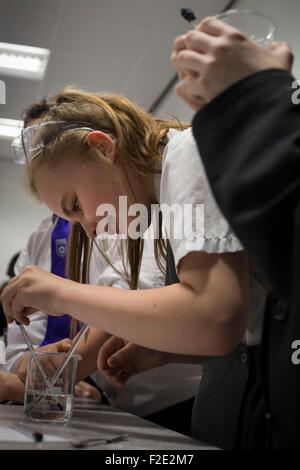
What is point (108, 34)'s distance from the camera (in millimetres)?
3789

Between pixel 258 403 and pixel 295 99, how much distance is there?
1.32ft

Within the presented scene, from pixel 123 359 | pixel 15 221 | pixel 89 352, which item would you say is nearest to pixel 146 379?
pixel 89 352

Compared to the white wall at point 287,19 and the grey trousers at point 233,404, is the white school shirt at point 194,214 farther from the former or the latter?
the white wall at point 287,19

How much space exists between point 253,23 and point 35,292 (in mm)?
520

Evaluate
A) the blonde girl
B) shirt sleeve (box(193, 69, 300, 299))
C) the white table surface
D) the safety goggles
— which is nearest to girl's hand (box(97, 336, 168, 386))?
the white table surface

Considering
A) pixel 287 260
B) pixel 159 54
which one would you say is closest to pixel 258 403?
pixel 287 260

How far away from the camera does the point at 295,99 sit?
579 millimetres

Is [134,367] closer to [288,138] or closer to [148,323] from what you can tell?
[148,323]

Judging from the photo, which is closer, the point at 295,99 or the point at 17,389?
the point at 295,99

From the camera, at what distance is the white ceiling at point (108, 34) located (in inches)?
136

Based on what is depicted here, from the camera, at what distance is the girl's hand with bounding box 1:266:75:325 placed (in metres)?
0.85

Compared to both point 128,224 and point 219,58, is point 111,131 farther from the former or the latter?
point 219,58

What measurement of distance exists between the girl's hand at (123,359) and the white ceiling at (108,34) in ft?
6.81

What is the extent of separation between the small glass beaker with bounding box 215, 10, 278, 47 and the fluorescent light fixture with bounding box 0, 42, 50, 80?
146 inches
